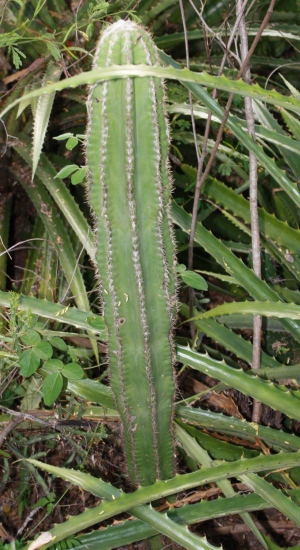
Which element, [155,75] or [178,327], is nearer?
[155,75]

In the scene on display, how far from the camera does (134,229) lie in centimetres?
78

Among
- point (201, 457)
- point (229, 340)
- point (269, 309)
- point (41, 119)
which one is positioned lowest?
point (201, 457)

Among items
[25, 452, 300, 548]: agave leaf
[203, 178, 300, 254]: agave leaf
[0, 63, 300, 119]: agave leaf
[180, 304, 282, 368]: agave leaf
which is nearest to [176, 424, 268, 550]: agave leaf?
[25, 452, 300, 548]: agave leaf

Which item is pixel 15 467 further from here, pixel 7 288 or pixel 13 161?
pixel 13 161

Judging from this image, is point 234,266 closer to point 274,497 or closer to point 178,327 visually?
point 178,327

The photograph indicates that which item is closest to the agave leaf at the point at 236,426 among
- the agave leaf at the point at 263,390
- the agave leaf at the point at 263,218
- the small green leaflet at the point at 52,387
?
the agave leaf at the point at 263,390

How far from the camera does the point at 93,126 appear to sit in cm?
74

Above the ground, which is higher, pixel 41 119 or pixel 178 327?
pixel 41 119

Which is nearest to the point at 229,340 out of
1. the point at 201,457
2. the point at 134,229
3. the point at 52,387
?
the point at 201,457

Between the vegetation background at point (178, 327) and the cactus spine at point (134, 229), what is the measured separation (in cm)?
7

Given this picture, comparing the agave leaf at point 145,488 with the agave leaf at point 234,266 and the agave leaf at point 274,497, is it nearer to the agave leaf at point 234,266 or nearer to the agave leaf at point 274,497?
the agave leaf at point 274,497

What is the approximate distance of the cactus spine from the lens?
715mm

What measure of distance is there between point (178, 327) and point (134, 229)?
16.2 inches

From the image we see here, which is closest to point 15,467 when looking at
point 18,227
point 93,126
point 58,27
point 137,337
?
point 137,337
